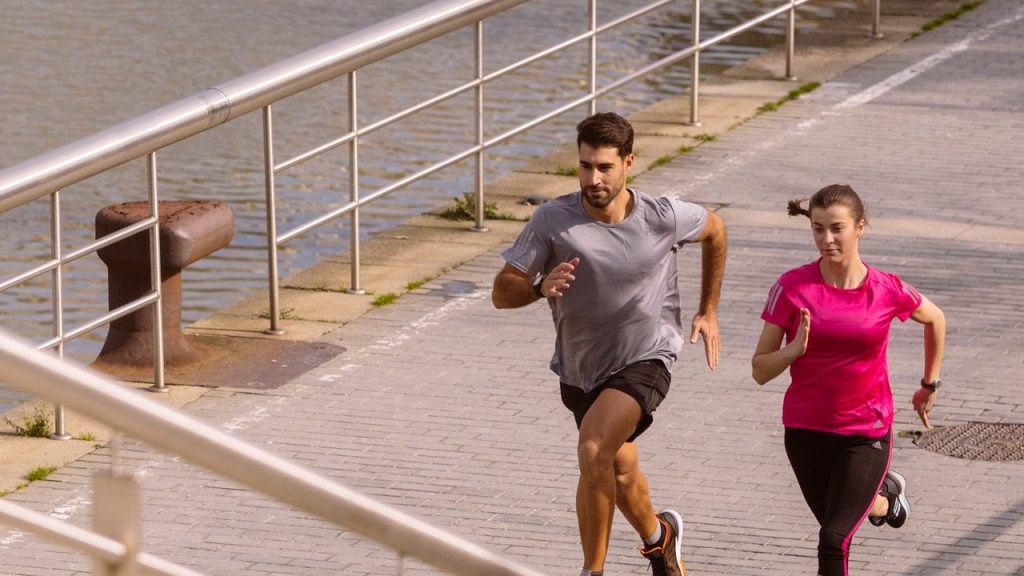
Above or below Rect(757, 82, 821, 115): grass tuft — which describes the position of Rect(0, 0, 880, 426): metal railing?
above

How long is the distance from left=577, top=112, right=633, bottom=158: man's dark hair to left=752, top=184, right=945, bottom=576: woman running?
646 mm

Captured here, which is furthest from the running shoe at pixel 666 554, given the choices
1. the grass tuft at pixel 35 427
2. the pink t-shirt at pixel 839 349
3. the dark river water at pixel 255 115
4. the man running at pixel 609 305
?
the dark river water at pixel 255 115

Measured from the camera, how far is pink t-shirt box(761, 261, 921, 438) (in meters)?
5.99

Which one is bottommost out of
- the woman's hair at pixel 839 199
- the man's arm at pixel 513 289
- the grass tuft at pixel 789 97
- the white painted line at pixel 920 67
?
the grass tuft at pixel 789 97

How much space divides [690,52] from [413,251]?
3.13 meters

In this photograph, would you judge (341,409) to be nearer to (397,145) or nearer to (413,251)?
(413,251)

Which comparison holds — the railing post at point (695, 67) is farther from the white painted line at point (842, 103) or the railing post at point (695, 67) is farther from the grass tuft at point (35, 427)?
the grass tuft at point (35, 427)

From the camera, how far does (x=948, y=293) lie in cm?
998

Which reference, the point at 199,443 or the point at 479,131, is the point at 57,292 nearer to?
the point at 479,131

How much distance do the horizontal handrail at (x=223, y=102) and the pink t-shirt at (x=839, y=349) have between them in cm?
284

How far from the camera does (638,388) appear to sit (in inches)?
249

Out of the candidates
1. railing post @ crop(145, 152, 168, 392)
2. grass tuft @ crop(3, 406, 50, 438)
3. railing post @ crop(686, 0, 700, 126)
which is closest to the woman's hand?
railing post @ crop(145, 152, 168, 392)

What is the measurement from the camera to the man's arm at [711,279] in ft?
21.6

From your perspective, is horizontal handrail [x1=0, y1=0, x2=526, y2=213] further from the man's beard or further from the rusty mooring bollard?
the man's beard
